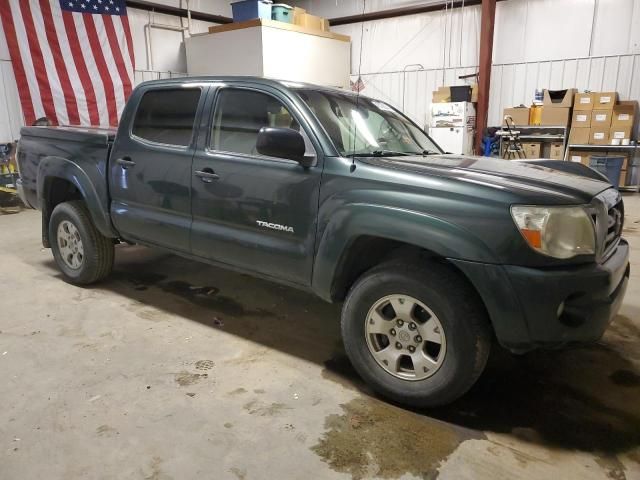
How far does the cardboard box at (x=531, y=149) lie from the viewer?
380 inches

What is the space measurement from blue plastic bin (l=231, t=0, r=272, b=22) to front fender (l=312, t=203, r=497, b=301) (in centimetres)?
847

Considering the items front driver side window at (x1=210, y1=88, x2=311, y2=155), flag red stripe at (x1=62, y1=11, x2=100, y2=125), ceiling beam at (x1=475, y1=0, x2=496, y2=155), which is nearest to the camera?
front driver side window at (x1=210, y1=88, x2=311, y2=155)

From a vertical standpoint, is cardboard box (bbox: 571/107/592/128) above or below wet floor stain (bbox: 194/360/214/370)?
above

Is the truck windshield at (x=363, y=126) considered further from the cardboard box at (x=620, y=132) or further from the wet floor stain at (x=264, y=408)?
the cardboard box at (x=620, y=132)

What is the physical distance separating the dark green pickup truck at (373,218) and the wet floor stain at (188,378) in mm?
671

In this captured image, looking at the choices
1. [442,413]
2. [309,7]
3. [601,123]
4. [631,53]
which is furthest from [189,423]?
[309,7]

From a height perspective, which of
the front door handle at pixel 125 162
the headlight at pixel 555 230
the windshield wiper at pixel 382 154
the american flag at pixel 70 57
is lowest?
the headlight at pixel 555 230

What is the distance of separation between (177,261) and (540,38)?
8.86 meters

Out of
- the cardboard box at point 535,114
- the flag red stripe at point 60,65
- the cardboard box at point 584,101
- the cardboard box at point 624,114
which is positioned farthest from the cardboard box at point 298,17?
the cardboard box at point 624,114

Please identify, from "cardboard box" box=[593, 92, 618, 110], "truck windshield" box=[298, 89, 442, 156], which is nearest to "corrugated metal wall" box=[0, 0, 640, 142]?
"cardboard box" box=[593, 92, 618, 110]

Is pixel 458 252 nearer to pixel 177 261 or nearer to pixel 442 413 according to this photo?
pixel 442 413

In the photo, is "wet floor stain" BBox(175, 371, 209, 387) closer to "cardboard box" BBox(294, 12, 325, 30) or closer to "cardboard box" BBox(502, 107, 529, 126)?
"cardboard box" BBox(502, 107, 529, 126)

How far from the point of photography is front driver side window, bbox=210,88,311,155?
2869 mm

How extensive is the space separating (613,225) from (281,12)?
9.22 m
